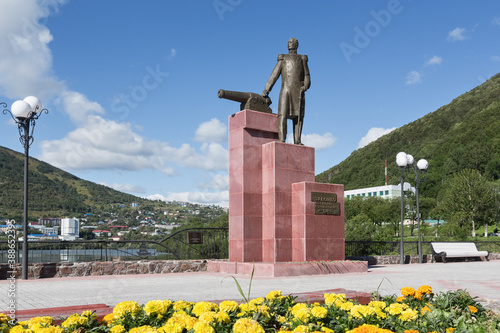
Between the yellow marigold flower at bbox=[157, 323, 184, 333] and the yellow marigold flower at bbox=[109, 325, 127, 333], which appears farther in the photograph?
the yellow marigold flower at bbox=[109, 325, 127, 333]

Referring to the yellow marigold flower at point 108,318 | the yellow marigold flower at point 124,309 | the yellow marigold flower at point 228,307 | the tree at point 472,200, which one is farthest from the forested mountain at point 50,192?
the tree at point 472,200

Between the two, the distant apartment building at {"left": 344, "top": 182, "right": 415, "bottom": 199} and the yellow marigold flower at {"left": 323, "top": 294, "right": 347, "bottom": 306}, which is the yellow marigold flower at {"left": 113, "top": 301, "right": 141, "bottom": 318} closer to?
the yellow marigold flower at {"left": 323, "top": 294, "right": 347, "bottom": 306}

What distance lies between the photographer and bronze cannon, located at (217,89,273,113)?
12546mm

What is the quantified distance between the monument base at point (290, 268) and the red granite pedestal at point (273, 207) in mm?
28

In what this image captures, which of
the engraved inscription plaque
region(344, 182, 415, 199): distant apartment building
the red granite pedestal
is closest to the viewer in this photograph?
the red granite pedestal

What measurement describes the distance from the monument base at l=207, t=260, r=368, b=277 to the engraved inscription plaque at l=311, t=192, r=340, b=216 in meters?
1.33

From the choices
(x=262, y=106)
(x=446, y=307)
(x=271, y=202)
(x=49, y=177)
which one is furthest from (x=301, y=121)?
(x=49, y=177)

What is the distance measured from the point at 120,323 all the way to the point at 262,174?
894cm

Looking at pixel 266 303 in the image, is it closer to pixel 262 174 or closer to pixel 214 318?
pixel 214 318

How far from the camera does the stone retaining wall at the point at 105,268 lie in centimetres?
1098

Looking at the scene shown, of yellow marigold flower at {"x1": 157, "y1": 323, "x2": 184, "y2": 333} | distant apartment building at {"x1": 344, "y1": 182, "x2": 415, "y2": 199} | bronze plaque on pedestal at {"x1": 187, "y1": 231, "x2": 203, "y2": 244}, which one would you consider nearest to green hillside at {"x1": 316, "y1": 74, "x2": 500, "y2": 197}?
distant apartment building at {"x1": 344, "y1": 182, "x2": 415, "y2": 199}

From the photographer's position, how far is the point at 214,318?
11.4ft

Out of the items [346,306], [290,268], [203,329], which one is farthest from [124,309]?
[290,268]

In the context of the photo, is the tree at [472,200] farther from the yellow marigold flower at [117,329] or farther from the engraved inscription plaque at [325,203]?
the yellow marigold flower at [117,329]
